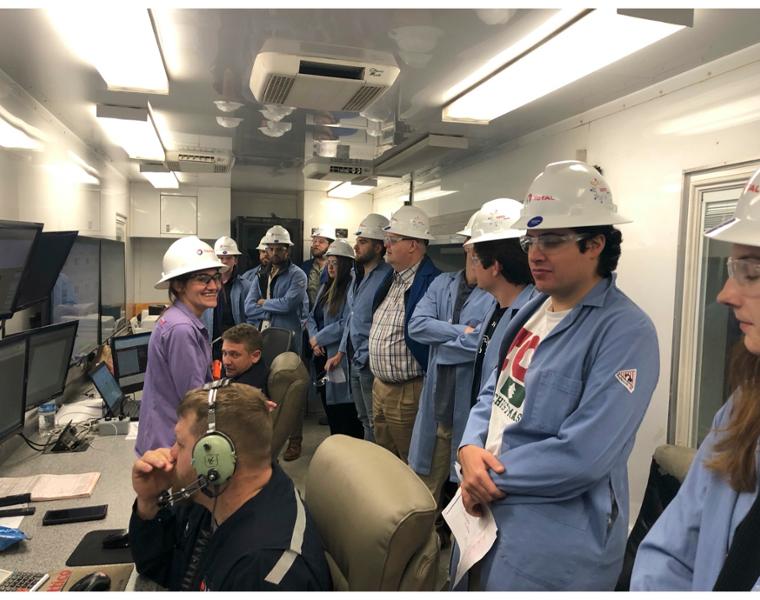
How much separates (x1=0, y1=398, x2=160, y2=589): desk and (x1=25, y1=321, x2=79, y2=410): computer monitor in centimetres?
26

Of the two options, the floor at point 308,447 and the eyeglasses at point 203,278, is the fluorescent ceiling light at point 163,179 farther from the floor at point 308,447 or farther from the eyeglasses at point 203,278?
the eyeglasses at point 203,278

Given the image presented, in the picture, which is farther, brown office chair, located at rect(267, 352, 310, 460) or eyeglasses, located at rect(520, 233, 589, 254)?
brown office chair, located at rect(267, 352, 310, 460)

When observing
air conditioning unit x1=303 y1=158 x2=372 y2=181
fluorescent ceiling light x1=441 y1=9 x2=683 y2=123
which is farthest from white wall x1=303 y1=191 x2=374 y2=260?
fluorescent ceiling light x1=441 y1=9 x2=683 y2=123

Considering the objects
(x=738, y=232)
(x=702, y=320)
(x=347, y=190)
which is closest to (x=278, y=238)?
(x=347, y=190)

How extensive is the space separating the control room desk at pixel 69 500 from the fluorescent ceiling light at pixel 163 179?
362cm

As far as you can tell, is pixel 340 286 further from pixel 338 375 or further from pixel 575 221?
pixel 575 221

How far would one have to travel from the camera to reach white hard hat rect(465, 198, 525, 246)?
219 centimetres

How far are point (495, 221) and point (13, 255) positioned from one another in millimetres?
1975

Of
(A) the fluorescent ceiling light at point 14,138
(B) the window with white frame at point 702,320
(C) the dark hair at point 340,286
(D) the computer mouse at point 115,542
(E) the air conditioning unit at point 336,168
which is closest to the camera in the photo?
(D) the computer mouse at point 115,542

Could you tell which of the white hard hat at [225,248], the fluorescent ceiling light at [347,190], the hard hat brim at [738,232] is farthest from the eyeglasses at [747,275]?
the fluorescent ceiling light at [347,190]

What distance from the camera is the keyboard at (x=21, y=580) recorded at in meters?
1.33

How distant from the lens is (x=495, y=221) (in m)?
2.25

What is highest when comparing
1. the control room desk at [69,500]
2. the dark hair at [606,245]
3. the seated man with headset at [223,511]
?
the dark hair at [606,245]

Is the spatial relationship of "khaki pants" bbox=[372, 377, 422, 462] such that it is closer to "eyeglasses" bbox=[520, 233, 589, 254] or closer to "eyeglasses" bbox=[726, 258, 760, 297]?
"eyeglasses" bbox=[520, 233, 589, 254]
